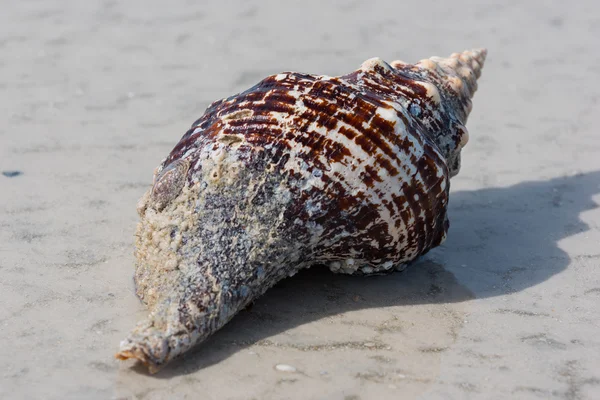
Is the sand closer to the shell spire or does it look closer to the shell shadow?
the shell shadow

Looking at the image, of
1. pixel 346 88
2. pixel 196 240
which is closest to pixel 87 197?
pixel 196 240

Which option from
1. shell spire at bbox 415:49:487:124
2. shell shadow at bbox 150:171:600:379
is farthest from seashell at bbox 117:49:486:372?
shell spire at bbox 415:49:487:124

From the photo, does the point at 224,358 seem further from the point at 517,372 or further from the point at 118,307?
the point at 517,372

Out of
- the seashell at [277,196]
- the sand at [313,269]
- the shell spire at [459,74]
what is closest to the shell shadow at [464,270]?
the sand at [313,269]

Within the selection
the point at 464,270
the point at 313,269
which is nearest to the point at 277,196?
the point at 313,269

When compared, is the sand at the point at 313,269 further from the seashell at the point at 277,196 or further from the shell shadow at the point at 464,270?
the seashell at the point at 277,196
